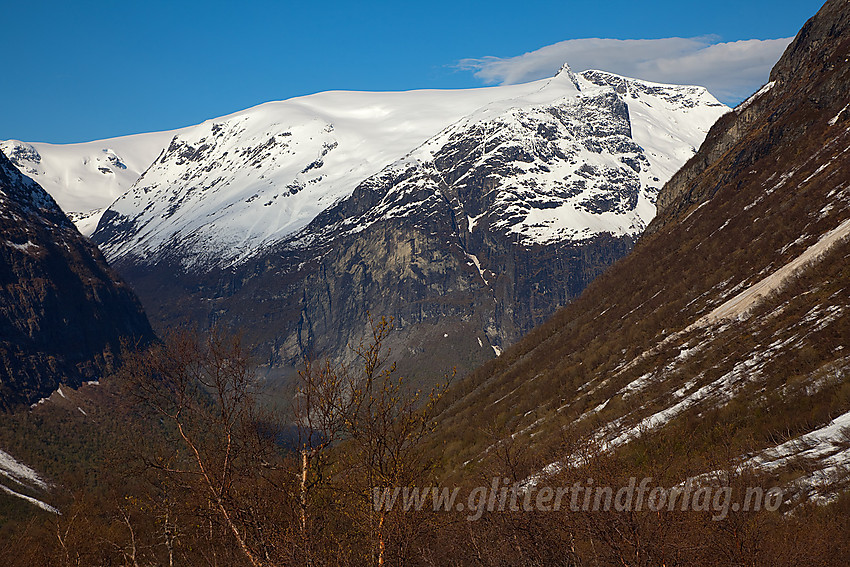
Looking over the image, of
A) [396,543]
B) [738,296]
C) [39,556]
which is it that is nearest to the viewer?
[396,543]

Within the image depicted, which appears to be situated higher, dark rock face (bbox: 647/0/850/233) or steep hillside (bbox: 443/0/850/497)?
dark rock face (bbox: 647/0/850/233)

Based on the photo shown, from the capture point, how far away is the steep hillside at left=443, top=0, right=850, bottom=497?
159ft

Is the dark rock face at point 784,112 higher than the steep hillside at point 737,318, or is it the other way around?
the dark rock face at point 784,112

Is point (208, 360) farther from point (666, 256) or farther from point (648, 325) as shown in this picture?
point (666, 256)

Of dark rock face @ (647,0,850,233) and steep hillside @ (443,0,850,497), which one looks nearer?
steep hillside @ (443,0,850,497)

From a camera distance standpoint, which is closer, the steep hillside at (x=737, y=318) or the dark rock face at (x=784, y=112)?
the steep hillside at (x=737, y=318)

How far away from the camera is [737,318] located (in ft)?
249

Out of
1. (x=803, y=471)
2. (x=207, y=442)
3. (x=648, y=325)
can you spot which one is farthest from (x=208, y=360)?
(x=648, y=325)

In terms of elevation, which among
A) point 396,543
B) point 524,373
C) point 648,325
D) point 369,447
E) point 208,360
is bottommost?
point 524,373

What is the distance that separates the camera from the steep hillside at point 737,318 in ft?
159

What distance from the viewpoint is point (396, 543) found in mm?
17453

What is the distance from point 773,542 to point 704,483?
119 inches

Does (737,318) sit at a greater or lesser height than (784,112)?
lesser

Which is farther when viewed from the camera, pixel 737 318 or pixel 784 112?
pixel 784 112
